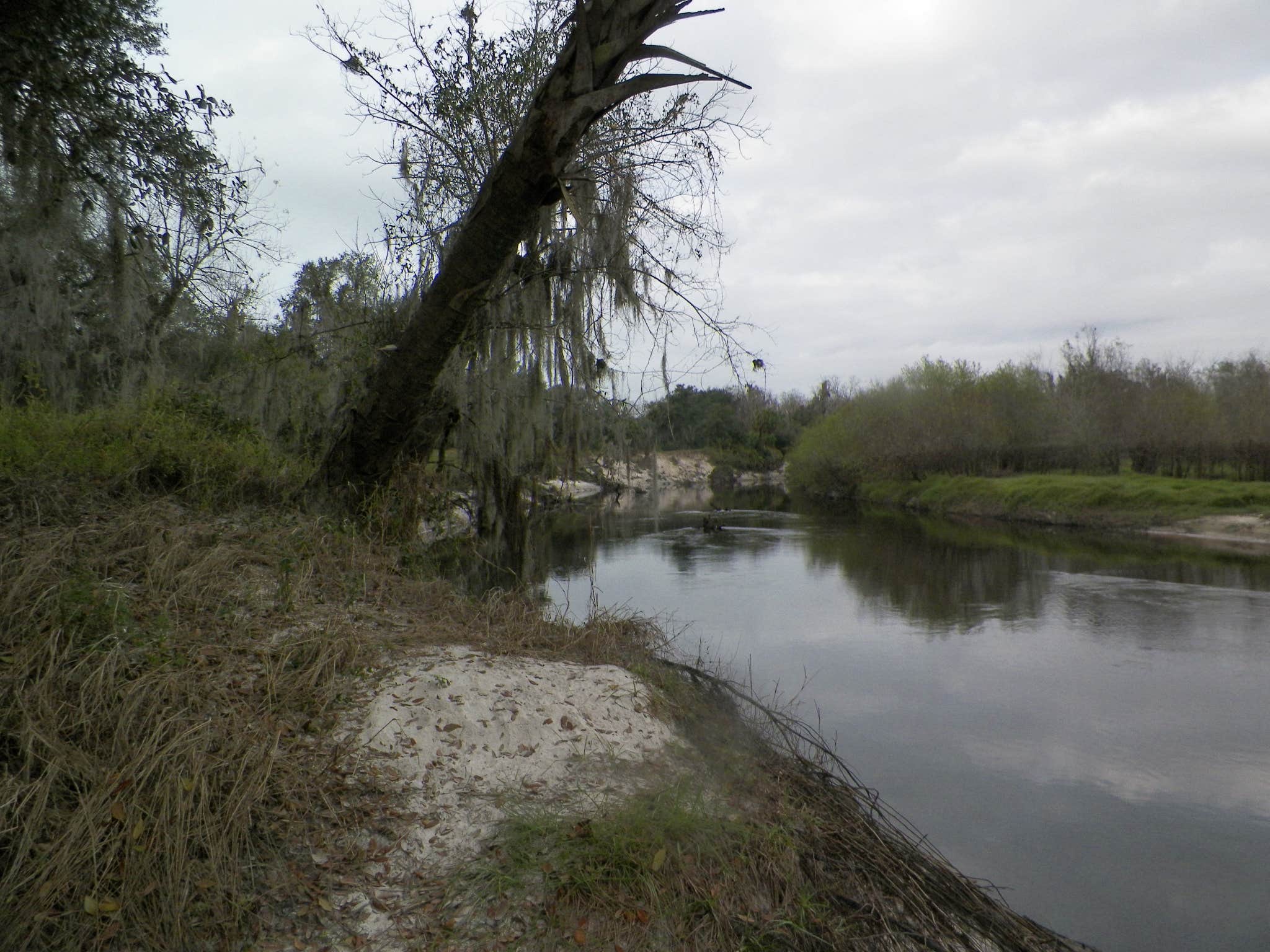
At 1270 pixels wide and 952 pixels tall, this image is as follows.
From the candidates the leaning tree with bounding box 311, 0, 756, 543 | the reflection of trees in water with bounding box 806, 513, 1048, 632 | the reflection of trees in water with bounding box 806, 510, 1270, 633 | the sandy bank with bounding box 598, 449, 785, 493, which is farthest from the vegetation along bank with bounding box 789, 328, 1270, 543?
the leaning tree with bounding box 311, 0, 756, 543

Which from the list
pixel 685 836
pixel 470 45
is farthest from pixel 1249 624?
pixel 470 45

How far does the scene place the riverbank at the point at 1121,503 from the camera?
24688mm

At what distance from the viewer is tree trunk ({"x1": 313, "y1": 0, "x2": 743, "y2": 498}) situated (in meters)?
5.05

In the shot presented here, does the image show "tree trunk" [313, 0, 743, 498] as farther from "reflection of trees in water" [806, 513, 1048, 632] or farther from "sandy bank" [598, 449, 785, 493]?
"sandy bank" [598, 449, 785, 493]

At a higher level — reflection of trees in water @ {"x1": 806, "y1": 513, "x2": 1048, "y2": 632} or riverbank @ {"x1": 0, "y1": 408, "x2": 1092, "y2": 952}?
riverbank @ {"x1": 0, "y1": 408, "x2": 1092, "y2": 952}

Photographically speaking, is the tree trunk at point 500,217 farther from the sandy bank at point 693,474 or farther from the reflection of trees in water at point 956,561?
the sandy bank at point 693,474

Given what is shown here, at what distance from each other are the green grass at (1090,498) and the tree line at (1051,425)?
59.5 inches

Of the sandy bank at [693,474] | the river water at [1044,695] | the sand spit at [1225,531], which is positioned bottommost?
the river water at [1044,695]

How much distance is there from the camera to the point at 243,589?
213 inches

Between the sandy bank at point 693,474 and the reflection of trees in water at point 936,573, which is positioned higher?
the sandy bank at point 693,474

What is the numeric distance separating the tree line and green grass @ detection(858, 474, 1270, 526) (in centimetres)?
151

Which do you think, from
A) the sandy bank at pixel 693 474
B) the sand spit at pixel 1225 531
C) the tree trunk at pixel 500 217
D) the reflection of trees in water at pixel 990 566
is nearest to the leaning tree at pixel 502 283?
the tree trunk at pixel 500 217

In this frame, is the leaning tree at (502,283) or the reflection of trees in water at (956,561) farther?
the reflection of trees in water at (956,561)

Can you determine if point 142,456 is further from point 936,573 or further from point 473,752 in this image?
point 936,573
